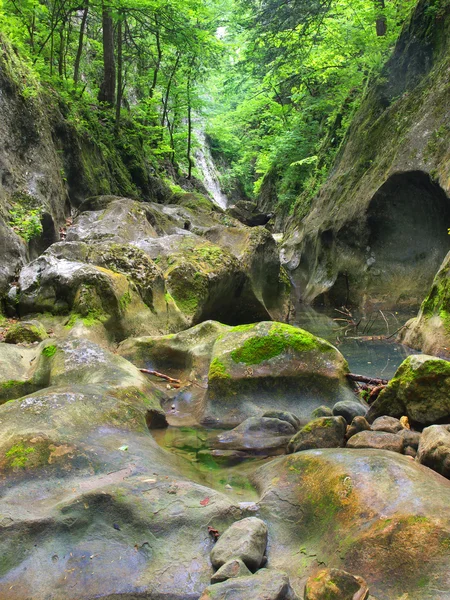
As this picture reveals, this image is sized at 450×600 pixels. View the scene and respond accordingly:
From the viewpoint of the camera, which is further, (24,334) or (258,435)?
(24,334)

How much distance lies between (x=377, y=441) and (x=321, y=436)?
1.45ft

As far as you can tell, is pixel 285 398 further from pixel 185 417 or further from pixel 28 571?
pixel 28 571

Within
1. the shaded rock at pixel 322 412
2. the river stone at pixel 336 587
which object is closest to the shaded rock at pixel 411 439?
the shaded rock at pixel 322 412

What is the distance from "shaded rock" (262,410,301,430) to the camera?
16.1 feet

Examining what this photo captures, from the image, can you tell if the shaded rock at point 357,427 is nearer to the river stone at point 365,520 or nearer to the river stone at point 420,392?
the river stone at point 420,392

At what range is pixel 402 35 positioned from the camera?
13.8 metres

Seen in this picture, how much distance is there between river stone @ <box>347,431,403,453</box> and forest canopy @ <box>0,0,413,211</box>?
10351mm

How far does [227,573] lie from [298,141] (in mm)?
25389

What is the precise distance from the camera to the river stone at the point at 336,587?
2.11 meters

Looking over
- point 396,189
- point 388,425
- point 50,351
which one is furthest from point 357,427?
point 396,189

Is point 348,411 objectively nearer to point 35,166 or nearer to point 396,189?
point 35,166

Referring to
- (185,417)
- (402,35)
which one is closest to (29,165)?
(185,417)

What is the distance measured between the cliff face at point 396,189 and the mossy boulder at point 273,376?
5.87 m

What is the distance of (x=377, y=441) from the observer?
→ 374 centimetres
